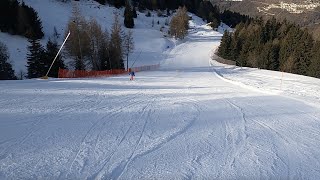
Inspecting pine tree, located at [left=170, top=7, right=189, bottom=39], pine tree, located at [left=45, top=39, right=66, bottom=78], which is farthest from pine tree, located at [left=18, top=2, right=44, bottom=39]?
pine tree, located at [left=170, top=7, right=189, bottom=39]

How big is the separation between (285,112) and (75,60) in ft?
124

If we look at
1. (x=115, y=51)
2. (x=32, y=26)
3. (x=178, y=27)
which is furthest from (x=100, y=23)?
(x=115, y=51)

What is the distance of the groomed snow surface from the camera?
8.01m

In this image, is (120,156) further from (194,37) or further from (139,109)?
(194,37)

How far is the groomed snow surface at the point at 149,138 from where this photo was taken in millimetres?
8008

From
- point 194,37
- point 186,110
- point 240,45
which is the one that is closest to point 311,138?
point 186,110

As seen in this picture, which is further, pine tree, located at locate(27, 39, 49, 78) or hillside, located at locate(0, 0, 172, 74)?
hillside, located at locate(0, 0, 172, 74)

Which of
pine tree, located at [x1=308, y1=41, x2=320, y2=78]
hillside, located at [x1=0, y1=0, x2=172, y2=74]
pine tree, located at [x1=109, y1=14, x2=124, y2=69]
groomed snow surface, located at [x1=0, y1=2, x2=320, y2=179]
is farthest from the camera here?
hillside, located at [x1=0, y1=0, x2=172, y2=74]

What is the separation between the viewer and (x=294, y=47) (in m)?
56.6

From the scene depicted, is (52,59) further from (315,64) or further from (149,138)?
(315,64)

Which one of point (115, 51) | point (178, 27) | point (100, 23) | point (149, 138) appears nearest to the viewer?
point (149, 138)

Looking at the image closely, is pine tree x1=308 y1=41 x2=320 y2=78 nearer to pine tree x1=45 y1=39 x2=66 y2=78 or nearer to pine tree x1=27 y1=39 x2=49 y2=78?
pine tree x1=45 y1=39 x2=66 y2=78

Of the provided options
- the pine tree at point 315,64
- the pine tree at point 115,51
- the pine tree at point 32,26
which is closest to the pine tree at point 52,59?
the pine tree at point 115,51

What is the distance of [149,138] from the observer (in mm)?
10250
